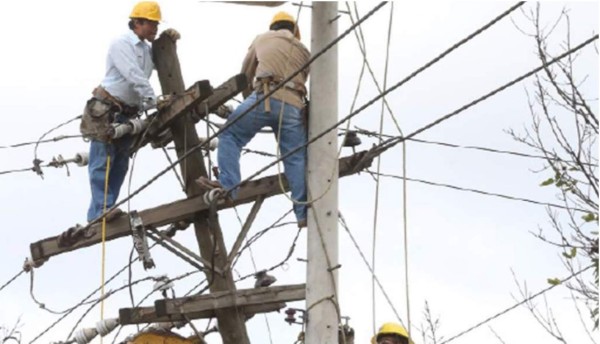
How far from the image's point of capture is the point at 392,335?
31.7ft

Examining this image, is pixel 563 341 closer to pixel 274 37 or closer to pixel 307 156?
pixel 307 156

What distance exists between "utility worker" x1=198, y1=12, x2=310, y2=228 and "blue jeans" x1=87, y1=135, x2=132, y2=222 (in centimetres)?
99

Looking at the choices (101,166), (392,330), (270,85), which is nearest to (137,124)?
(101,166)

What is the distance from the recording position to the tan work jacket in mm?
9664

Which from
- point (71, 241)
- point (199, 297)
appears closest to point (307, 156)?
point (199, 297)

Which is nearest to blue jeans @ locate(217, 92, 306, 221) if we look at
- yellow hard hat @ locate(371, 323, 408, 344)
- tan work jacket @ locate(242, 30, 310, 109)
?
tan work jacket @ locate(242, 30, 310, 109)

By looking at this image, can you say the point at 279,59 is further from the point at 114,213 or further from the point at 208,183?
the point at 114,213

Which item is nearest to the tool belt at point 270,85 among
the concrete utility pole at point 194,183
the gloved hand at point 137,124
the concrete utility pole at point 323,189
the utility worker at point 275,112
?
the utility worker at point 275,112

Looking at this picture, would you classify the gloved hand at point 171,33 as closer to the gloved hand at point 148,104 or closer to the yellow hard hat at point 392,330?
the gloved hand at point 148,104

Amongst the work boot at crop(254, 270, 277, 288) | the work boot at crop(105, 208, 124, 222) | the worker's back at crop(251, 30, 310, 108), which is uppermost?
the worker's back at crop(251, 30, 310, 108)

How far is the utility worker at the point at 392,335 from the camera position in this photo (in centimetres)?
965

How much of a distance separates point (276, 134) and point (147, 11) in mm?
1596

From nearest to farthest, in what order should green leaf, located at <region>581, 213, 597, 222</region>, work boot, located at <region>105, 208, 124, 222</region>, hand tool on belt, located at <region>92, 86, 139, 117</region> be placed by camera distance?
green leaf, located at <region>581, 213, 597, 222</region>, work boot, located at <region>105, 208, 124, 222</region>, hand tool on belt, located at <region>92, 86, 139, 117</region>

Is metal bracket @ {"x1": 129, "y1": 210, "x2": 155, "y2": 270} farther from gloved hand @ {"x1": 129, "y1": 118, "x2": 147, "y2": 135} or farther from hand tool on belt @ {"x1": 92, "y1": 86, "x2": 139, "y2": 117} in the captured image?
hand tool on belt @ {"x1": 92, "y1": 86, "x2": 139, "y2": 117}
